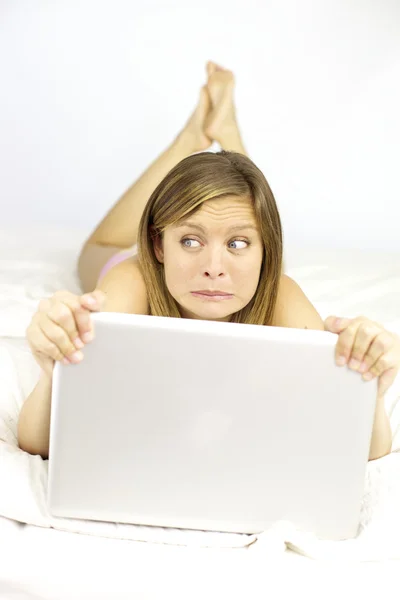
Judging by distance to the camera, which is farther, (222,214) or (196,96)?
(196,96)

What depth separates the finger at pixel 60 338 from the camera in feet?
3.84

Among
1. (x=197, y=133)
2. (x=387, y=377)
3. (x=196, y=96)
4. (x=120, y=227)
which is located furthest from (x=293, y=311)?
(x=196, y=96)

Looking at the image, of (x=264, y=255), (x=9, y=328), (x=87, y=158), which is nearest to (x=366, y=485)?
(x=264, y=255)

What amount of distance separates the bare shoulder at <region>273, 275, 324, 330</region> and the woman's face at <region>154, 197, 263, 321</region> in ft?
0.57

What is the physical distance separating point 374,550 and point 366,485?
0.20 metres

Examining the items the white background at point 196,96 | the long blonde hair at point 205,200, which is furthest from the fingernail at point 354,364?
the white background at point 196,96

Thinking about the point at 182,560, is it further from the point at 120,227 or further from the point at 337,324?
the point at 120,227

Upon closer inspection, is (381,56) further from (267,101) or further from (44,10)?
(44,10)

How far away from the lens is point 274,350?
118cm

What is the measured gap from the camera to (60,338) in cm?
118

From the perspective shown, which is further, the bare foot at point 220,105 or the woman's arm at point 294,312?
the bare foot at point 220,105

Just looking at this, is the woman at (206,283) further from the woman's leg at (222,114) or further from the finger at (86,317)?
the woman's leg at (222,114)

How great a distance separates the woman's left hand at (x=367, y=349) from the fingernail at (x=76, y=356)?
0.31 metres

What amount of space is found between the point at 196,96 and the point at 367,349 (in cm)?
265
